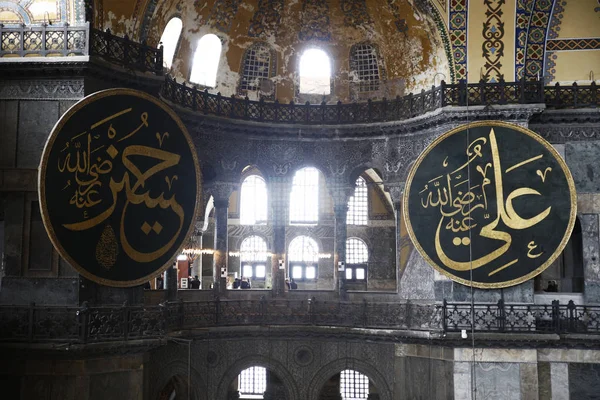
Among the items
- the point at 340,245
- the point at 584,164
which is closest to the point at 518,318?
the point at 584,164

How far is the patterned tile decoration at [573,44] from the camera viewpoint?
696 inches

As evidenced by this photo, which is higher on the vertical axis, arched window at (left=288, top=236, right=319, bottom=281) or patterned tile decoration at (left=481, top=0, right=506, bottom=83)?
patterned tile decoration at (left=481, top=0, right=506, bottom=83)

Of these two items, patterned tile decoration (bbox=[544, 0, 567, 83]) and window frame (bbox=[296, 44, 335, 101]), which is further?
window frame (bbox=[296, 44, 335, 101])

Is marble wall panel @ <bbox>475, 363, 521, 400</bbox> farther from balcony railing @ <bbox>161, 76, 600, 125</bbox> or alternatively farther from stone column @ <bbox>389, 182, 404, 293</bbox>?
balcony railing @ <bbox>161, 76, 600, 125</bbox>

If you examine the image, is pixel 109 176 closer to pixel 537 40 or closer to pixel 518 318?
pixel 518 318

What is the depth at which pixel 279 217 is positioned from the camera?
19.1 meters

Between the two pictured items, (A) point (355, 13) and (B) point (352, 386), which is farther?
(B) point (352, 386)

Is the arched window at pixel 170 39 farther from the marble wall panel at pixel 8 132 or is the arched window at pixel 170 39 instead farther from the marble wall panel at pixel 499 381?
the marble wall panel at pixel 499 381

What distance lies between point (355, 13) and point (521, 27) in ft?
12.8

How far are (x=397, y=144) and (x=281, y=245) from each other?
3613 millimetres

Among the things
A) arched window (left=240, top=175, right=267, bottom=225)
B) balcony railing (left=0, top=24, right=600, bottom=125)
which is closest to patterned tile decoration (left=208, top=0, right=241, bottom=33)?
balcony railing (left=0, top=24, right=600, bottom=125)

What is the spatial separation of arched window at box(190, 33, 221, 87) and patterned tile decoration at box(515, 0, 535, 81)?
21.9 feet

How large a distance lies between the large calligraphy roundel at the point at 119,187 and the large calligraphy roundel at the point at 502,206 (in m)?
5.50

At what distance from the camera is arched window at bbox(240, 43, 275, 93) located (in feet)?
63.1
